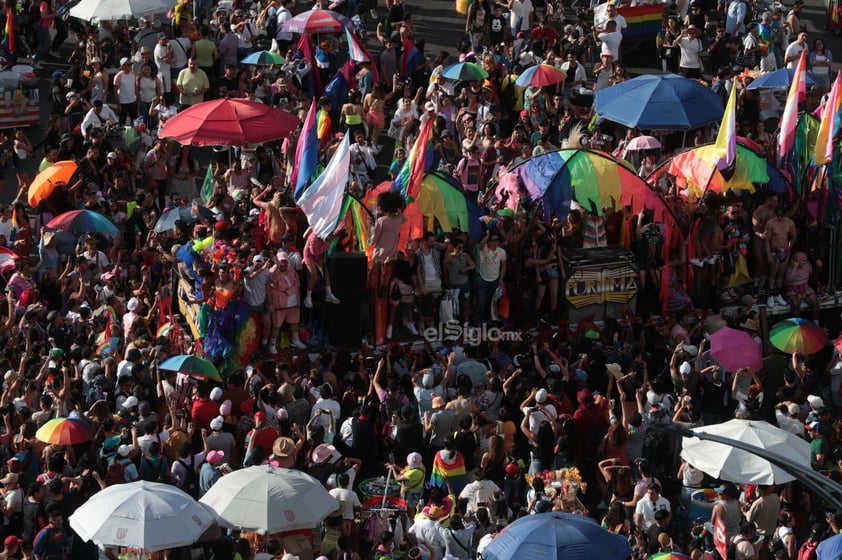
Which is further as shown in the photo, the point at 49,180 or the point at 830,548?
the point at 49,180

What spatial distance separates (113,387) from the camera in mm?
21203

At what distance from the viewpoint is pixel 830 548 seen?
17.1 m

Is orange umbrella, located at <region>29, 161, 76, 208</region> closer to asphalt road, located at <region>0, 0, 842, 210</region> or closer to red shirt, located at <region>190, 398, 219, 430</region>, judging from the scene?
asphalt road, located at <region>0, 0, 842, 210</region>

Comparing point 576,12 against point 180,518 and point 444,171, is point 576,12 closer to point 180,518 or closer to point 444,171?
point 444,171

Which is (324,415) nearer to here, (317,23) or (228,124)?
(228,124)

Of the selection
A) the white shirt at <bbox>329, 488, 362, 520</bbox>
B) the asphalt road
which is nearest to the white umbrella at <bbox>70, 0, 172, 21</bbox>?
the asphalt road

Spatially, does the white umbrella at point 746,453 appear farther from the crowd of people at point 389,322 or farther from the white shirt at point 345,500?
the white shirt at point 345,500

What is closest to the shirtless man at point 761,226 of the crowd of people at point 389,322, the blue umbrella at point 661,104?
the crowd of people at point 389,322

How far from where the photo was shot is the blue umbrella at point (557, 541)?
16875mm

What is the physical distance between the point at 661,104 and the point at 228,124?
6.21 meters

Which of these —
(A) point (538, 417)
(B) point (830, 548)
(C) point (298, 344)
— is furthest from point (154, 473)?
→ (B) point (830, 548)

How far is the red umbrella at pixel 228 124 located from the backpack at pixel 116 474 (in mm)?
7181

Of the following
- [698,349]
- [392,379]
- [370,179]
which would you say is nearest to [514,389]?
[392,379]

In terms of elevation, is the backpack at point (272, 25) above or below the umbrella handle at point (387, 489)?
above
